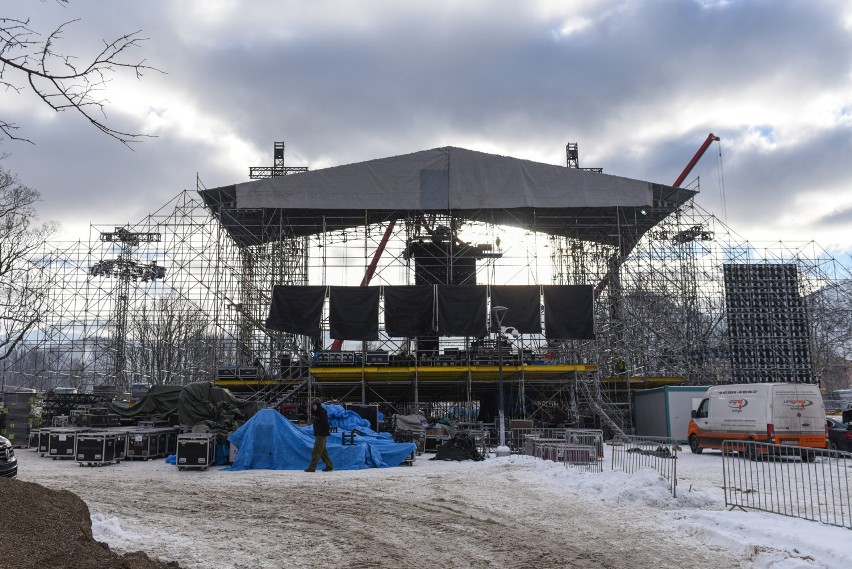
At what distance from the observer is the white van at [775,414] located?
70.3 ft

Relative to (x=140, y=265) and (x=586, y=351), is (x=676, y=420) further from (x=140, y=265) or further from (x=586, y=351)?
(x=140, y=265)

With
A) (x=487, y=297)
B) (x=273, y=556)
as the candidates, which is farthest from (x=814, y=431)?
(x=273, y=556)

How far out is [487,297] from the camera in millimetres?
33062

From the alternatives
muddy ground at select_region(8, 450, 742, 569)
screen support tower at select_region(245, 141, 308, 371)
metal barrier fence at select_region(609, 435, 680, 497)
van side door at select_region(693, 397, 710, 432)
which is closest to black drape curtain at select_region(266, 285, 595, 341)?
screen support tower at select_region(245, 141, 308, 371)

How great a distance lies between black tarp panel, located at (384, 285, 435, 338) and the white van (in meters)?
13.8

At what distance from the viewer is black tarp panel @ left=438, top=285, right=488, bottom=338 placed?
107 feet

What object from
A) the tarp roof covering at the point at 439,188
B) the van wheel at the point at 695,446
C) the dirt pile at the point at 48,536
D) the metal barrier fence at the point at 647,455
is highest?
the tarp roof covering at the point at 439,188

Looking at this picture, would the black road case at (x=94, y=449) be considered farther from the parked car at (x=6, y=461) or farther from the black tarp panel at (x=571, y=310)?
the black tarp panel at (x=571, y=310)

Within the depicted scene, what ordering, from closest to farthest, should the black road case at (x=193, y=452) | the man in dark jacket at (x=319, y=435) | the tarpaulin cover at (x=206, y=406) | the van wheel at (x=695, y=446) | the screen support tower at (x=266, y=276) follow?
the man in dark jacket at (x=319, y=435)
the black road case at (x=193, y=452)
the tarpaulin cover at (x=206, y=406)
the van wheel at (x=695, y=446)
the screen support tower at (x=266, y=276)

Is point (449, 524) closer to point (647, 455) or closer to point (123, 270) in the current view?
point (647, 455)

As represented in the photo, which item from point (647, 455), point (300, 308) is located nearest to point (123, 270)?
point (300, 308)

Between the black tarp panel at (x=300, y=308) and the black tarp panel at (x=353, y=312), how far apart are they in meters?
0.59

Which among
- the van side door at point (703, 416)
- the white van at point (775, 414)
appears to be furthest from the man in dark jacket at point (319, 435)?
the van side door at point (703, 416)

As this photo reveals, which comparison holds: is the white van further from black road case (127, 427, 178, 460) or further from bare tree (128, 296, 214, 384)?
bare tree (128, 296, 214, 384)
